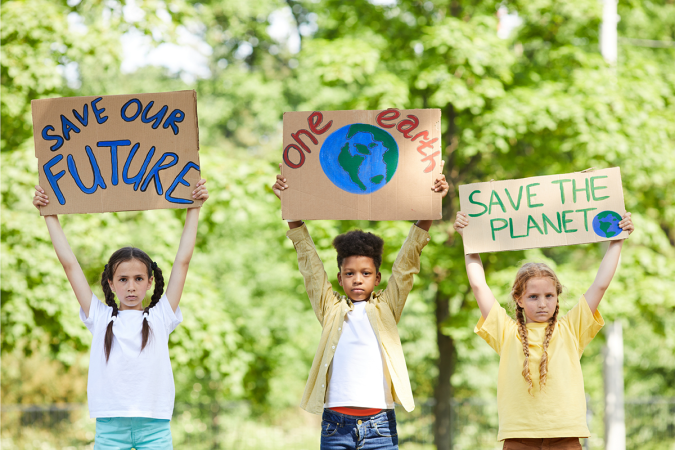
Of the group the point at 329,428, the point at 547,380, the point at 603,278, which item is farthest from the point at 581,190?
the point at 329,428

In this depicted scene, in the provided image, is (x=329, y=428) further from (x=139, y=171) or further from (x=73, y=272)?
(x=139, y=171)

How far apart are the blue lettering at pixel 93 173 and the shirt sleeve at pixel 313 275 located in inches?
38.6

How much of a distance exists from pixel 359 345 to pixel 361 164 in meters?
0.92

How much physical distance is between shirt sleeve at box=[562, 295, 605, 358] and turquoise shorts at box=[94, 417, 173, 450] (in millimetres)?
1894

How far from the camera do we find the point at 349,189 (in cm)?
364

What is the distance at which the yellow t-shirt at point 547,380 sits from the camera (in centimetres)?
310

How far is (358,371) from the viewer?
3.29 m

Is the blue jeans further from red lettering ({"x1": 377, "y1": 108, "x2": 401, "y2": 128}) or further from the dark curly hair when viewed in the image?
red lettering ({"x1": 377, "y1": 108, "x2": 401, "y2": 128})

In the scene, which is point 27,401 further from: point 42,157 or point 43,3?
point 42,157

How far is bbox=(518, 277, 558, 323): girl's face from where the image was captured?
327cm

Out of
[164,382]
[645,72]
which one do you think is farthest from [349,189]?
[645,72]

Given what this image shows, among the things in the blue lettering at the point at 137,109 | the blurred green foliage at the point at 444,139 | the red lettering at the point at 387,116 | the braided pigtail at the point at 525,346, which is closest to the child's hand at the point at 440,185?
the red lettering at the point at 387,116

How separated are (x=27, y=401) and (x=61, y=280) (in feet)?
23.9

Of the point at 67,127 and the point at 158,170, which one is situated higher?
the point at 67,127
